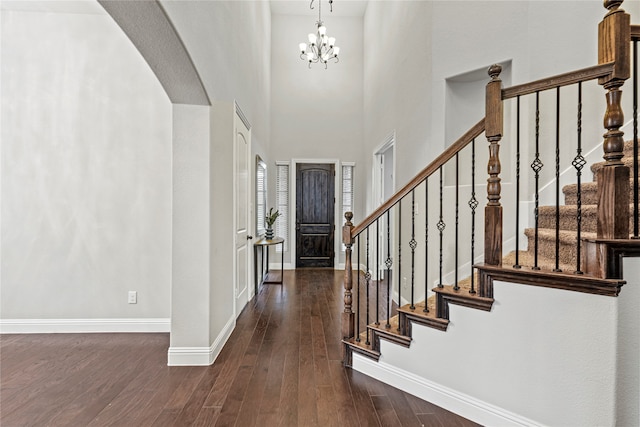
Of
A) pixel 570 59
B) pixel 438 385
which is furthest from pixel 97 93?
pixel 570 59

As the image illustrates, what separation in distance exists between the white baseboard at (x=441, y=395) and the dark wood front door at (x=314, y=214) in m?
4.27

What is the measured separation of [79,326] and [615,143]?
4.30 metres

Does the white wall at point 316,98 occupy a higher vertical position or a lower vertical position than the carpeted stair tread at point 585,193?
higher

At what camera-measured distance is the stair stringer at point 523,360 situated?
4.71ft

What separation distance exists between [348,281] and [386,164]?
3627 mm

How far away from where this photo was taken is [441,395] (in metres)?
1.95

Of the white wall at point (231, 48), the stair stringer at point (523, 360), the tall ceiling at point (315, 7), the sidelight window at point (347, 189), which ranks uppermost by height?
the tall ceiling at point (315, 7)

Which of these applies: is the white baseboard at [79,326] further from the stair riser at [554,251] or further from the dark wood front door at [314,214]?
the dark wood front door at [314,214]

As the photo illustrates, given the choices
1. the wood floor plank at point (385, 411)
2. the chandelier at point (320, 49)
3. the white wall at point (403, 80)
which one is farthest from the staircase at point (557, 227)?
the chandelier at point (320, 49)

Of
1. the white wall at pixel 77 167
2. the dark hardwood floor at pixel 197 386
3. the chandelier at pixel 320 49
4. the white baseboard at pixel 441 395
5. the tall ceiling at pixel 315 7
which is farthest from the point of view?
the tall ceiling at pixel 315 7

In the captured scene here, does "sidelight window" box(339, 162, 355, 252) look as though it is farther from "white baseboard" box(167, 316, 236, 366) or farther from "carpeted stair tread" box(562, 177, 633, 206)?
"white baseboard" box(167, 316, 236, 366)

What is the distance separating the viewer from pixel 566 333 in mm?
1515

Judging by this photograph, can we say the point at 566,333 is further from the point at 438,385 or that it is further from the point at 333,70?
the point at 333,70

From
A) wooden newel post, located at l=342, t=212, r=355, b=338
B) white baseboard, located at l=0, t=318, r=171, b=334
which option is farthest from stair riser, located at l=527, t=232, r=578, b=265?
white baseboard, located at l=0, t=318, r=171, b=334
